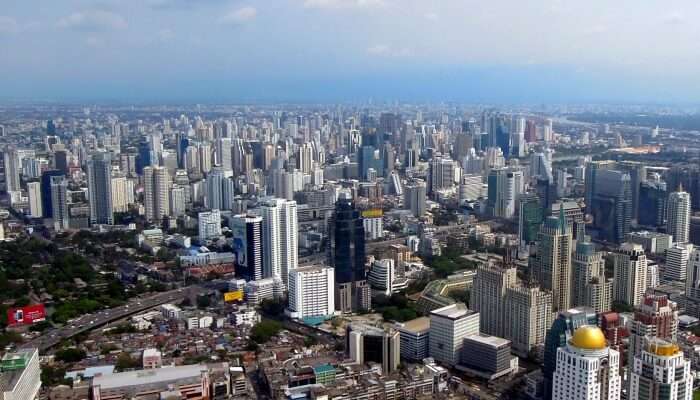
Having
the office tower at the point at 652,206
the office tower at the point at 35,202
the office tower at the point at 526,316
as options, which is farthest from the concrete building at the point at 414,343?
the office tower at the point at 35,202

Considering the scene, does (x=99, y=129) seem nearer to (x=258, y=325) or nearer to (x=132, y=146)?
(x=132, y=146)

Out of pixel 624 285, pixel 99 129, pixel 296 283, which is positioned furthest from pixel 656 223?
pixel 99 129

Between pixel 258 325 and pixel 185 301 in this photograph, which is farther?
pixel 185 301

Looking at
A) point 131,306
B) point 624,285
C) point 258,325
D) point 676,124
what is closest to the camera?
point 258,325

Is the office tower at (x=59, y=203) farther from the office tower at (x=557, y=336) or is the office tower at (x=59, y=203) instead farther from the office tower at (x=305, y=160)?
the office tower at (x=557, y=336)

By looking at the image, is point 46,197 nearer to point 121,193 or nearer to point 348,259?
point 121,193

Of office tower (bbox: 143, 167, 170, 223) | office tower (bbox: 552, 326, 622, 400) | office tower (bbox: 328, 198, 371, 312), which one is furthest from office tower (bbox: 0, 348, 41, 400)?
office tower (bbox: 143, 167, 170, 223)
